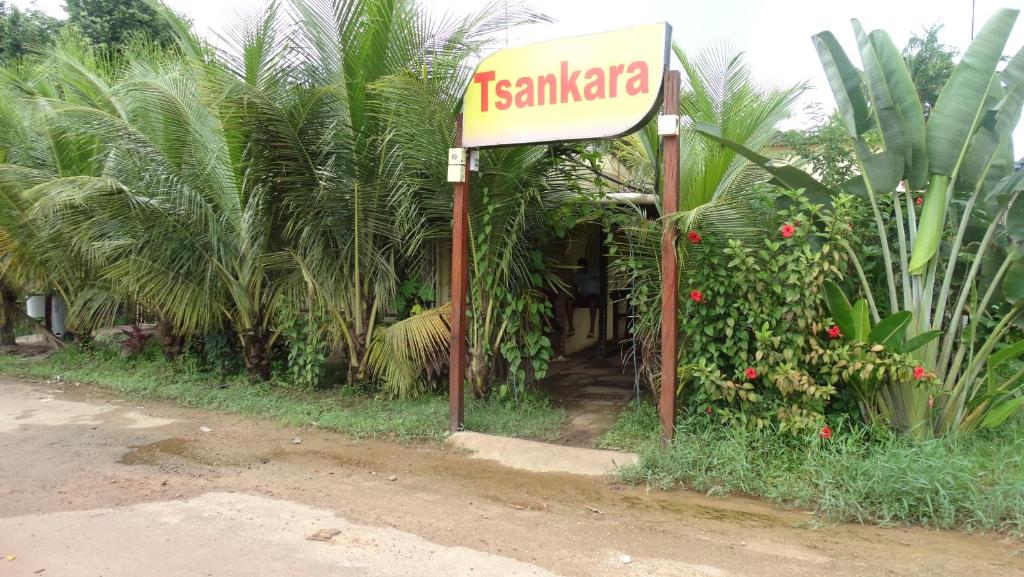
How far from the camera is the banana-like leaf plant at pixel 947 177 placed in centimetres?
529

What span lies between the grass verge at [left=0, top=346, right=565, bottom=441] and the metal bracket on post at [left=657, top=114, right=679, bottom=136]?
2886 mm

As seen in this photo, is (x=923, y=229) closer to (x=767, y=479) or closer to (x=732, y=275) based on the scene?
(x=732, y=275)

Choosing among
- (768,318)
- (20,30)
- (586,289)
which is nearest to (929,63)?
(586,289)

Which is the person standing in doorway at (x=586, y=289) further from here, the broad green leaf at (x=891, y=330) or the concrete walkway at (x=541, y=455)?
the broad green leaf at (x=891, y=330)

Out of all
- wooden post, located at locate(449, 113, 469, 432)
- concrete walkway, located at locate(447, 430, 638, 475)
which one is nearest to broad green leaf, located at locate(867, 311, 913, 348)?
concrete walkway, located at locate(447, 430, 638, 475)

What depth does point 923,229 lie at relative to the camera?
5.45 m

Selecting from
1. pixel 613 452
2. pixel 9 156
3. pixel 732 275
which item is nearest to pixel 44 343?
pixel 9 156

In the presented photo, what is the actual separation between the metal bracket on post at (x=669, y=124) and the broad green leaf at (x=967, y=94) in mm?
2037

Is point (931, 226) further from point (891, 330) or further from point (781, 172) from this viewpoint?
point (781, 172)

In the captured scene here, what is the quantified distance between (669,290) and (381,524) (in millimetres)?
2743

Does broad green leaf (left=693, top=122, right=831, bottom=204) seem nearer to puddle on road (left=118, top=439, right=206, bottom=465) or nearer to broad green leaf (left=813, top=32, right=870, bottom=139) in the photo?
broad green leaf (left=813, top=32, right=870, bottom=139)

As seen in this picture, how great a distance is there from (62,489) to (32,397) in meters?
4.04

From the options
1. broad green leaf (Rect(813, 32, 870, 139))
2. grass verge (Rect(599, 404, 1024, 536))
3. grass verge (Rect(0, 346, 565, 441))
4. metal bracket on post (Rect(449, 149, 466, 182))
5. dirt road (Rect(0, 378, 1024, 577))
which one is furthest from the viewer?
grass verge (Rect(0, 346, 565, 441))

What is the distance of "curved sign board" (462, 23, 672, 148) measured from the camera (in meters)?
5.24
